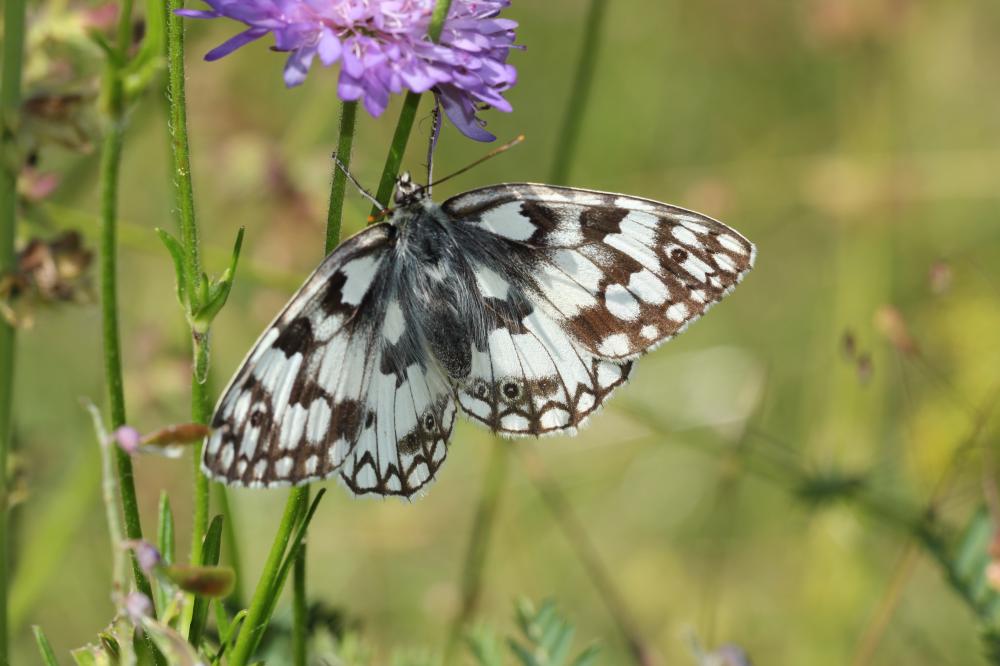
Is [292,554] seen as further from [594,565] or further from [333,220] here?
[594,565]

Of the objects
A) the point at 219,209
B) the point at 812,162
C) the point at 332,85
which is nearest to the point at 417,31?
the point at 332,85

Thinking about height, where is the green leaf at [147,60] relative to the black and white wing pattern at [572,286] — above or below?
above

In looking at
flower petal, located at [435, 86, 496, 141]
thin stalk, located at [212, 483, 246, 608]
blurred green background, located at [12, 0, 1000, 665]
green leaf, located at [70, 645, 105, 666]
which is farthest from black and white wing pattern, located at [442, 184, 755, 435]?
green leaf, located at [70, 645, 105, 666]

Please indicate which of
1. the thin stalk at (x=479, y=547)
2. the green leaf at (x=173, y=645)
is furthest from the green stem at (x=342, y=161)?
the thin stalk at (x=479, y=547)

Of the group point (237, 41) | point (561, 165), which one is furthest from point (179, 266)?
point (561, 165)

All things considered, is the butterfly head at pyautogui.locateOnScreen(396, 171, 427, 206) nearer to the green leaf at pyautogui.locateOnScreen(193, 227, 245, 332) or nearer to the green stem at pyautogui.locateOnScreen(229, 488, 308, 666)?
the green leaf at pyautogui.locateOnScreen(193, 227, 245, 332)

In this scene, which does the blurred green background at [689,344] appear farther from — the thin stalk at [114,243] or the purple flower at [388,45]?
the purple flower at [388,45]
